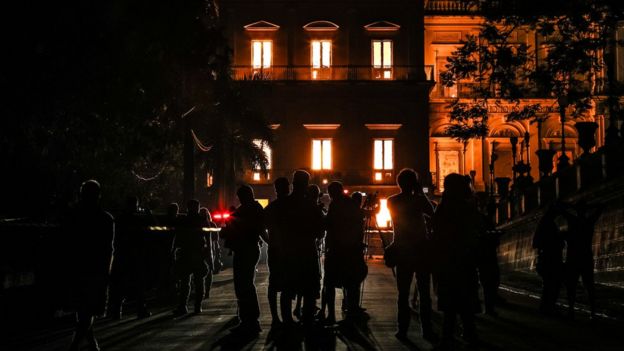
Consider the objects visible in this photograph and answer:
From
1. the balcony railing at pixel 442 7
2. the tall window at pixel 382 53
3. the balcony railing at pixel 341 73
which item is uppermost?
the balcony railing at pixel 442 7

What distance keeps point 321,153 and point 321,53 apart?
5.78m

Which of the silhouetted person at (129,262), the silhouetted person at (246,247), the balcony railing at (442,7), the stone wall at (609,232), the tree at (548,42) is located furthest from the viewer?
the balcony railing at (442,7)

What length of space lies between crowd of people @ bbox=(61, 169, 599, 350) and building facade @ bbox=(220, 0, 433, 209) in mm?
40736

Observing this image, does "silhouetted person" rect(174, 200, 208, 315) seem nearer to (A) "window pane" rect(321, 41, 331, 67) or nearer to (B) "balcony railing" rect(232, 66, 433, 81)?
(B) "balcony railing" rect(232, 66, 433, 81)

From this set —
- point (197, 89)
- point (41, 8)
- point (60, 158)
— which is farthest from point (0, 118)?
point (197, 89)

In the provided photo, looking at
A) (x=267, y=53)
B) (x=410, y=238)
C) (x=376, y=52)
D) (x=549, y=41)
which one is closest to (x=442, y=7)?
(x=376, y=52)

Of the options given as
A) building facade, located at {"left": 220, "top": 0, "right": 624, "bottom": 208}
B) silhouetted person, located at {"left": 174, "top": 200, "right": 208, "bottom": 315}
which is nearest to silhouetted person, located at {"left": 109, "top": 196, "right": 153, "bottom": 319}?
silhouetted person, located at {"left": 174, "top": 200, "right": 208, "bottom": 315}

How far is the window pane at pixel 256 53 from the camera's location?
187 feet

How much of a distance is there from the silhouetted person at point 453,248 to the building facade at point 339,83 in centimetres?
4477

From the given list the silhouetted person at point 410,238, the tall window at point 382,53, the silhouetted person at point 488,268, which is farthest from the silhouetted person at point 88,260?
the tall window at point 382,53

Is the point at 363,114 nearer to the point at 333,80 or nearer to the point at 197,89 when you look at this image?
the point at 333,80

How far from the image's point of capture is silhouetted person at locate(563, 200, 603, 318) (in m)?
14.2

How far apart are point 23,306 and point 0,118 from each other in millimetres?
7067

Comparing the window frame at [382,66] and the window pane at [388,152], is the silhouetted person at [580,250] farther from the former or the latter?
the window frame at [382,66]
